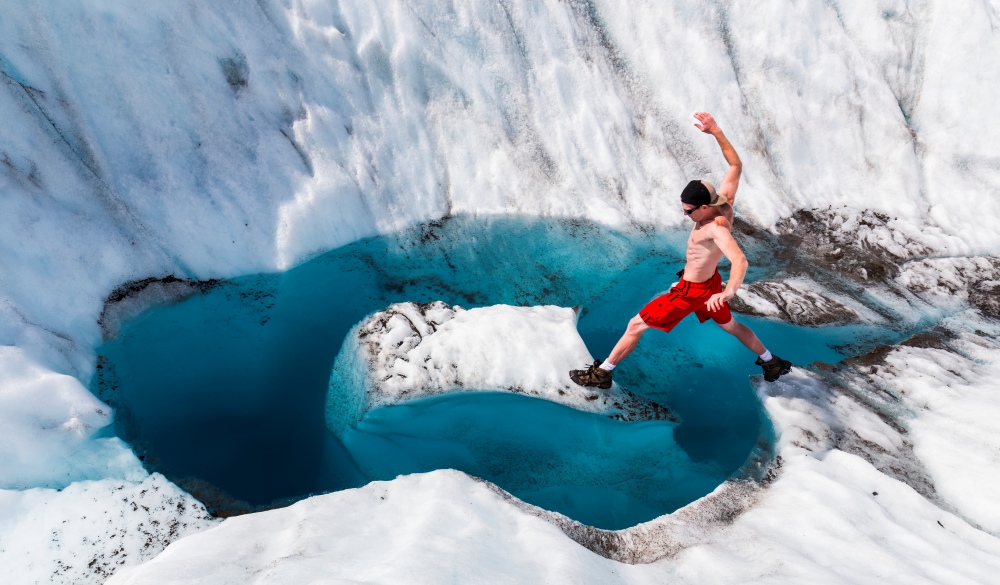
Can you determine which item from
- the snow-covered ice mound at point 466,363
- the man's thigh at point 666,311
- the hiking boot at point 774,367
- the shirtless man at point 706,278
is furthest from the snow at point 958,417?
the man's thigh at point 666,311

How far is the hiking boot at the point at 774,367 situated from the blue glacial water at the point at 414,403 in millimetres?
238

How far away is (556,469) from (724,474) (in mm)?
1135

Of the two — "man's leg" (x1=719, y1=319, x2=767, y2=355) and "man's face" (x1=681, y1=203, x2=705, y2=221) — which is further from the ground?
"man's face" (x1=681, y1=203, x2=705, y2=221)

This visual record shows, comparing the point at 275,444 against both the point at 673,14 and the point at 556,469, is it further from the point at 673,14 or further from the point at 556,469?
the point at 673,14

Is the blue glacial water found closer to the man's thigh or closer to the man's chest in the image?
the man's thigh

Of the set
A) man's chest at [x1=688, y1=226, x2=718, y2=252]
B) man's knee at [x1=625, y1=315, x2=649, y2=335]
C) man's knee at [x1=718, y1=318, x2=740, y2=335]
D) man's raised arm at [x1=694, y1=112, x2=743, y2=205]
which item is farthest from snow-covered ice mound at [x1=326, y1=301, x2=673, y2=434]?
man's raised arm at [x1=694, y1=112, x2=743, y2=205]

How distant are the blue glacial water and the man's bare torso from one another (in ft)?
3.81

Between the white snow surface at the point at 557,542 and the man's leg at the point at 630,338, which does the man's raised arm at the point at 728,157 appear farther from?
the white snow surface at the point at 557,542

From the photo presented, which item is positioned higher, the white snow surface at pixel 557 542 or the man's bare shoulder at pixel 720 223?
the man's bare shoulder at pixel 720 223

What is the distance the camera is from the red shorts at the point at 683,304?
3664mm

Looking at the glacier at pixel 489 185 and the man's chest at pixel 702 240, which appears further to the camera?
the man's chest at pixel 702 240

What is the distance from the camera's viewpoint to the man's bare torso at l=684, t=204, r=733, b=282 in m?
3.43

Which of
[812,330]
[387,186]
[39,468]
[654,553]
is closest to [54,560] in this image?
[39,468]

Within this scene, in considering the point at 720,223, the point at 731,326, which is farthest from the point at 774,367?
the point at 720,223
